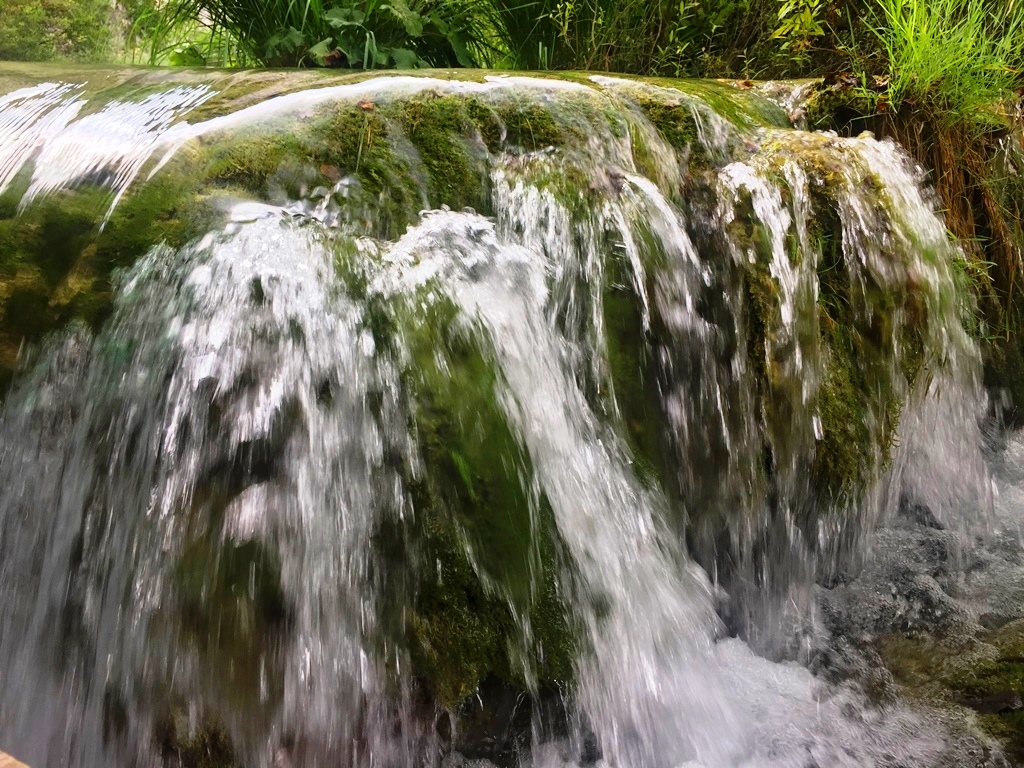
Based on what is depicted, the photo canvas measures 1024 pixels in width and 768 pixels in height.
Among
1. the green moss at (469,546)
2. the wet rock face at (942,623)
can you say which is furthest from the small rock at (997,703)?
the green moss at (469,546)

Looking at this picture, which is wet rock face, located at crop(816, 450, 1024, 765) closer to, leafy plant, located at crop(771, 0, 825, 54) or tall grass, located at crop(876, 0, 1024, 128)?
tall grass, located at crop(876, 0, 1024, 128)

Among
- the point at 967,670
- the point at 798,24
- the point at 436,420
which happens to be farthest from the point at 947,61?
the point at 436,420

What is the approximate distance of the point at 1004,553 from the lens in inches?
100

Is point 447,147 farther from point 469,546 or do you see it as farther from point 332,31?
point 332,31

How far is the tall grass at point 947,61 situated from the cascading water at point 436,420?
0.71 metres

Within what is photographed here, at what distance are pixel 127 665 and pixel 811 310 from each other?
2.14m

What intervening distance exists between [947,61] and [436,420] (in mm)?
2615

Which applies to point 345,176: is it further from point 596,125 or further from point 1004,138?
point 1004,138

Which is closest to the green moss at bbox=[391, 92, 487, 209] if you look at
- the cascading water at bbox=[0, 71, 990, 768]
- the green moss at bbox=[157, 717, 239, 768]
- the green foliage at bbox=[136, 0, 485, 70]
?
the cascading water at bbox=[0, 71, 990, 768]

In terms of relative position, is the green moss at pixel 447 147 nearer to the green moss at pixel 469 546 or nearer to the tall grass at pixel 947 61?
the green moss at pixel 469 546

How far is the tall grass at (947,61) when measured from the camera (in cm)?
286

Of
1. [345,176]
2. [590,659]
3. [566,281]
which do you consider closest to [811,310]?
[566,281]

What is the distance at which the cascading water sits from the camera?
1.57m

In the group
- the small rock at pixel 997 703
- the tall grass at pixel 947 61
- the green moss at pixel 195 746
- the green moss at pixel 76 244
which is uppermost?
the tall grass at pixel 947 61
